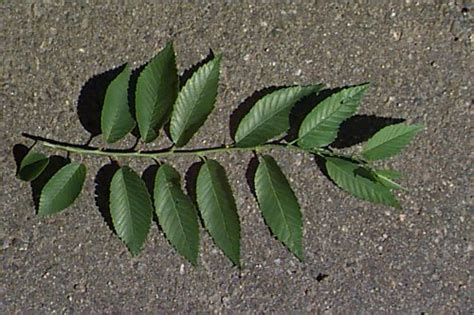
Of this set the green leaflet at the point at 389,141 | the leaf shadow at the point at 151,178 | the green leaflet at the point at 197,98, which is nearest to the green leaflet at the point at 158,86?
the green leaflet at the point at 197,98

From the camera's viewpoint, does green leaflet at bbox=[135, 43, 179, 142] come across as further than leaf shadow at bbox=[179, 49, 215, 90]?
No

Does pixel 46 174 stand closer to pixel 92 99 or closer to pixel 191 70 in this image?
pixel 92 99

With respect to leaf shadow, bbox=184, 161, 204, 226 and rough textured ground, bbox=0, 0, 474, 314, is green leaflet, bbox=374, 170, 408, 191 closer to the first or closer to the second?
rough textured ground, bbox=0, 0, 474, 314

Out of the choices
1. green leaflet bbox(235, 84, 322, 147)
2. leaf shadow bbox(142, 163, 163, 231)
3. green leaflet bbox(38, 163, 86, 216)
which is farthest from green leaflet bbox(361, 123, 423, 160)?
green leaflet bbox(38, 163, 86, 216)

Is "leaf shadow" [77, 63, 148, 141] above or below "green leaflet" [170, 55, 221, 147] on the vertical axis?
below

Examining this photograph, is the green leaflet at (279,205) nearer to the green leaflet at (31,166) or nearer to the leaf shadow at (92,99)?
the leaf shadow at (92,99)

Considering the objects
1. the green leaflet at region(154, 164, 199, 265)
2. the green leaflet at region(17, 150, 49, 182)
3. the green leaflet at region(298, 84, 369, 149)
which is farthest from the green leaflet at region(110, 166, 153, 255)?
the green leaflet at region(298, 84, 369, 149)

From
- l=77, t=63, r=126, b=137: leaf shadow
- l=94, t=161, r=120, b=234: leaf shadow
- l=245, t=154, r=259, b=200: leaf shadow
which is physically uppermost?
l=77, t=63, r=126, b=137: leaf shadow
